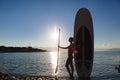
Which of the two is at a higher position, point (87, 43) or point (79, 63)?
point (87, 43)

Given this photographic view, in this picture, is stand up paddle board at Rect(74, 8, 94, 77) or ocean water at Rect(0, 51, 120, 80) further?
ocean water at Rect(0, 51, 120, 80)

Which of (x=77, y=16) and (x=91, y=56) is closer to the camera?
(x=91, y=56)

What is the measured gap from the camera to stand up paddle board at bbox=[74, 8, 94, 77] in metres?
14.6

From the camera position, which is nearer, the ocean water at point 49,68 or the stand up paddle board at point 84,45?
the stand up paddle board at point 84,45

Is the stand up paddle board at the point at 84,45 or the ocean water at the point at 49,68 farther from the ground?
the stand up paddle board at the point at 84,45

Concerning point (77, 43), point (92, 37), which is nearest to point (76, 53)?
point (77, 43)

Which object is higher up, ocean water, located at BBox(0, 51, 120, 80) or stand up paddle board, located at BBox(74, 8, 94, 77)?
stand up paddle board, located at BBox(74, 8, 94, 77)

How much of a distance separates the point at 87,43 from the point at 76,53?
103 cm

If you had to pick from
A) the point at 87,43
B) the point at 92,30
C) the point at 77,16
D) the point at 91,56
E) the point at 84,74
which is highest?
the point at 77,16

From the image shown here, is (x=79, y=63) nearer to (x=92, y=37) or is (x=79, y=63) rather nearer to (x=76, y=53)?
(x=76, y=53)

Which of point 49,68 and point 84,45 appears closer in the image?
point 84,45

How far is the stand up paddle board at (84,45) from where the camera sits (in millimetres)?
14622

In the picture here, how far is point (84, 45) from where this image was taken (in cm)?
1460

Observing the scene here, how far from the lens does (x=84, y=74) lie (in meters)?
14.8
